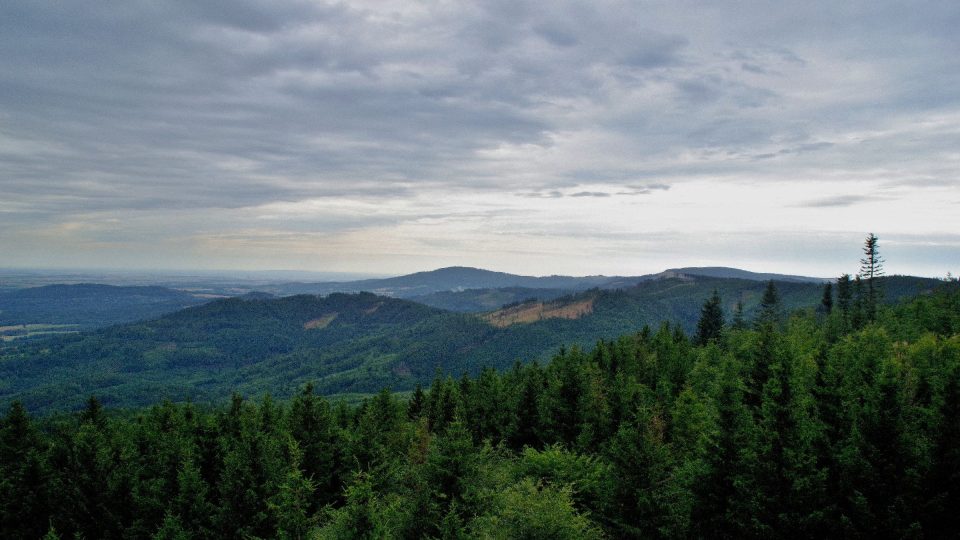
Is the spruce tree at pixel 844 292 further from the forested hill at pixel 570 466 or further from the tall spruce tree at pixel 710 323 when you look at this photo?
the forested hill at pixel 570 466

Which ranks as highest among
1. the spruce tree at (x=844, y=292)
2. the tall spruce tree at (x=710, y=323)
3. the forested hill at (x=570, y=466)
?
the spruce tree at (x=844, y=292)

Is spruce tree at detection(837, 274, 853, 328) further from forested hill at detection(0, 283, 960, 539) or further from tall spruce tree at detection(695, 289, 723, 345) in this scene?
forested hill at detection(0, 283, 960, 539)

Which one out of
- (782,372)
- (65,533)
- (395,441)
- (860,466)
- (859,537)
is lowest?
(65,533)

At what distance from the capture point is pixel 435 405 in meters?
68.9

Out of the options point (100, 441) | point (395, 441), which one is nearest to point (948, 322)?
point (395, 441)

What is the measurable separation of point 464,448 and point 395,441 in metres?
27.0

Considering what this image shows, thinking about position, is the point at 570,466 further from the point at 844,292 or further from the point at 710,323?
the point at 844,292

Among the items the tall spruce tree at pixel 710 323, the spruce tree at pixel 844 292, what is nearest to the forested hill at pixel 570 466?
the tall spruce tree at pixel 710 323

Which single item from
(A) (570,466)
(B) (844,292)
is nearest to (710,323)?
(B) (844,292)

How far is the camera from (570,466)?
37938mm

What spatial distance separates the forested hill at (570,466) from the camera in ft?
89.4

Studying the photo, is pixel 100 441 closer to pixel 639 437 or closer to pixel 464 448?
pixel 464 448

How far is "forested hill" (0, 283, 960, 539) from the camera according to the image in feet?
89.4

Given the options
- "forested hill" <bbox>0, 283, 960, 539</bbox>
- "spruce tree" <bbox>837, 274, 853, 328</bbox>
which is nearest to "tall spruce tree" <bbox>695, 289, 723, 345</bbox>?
"spruce tree" <bbox>837, 274, 853, 328</bbox>
